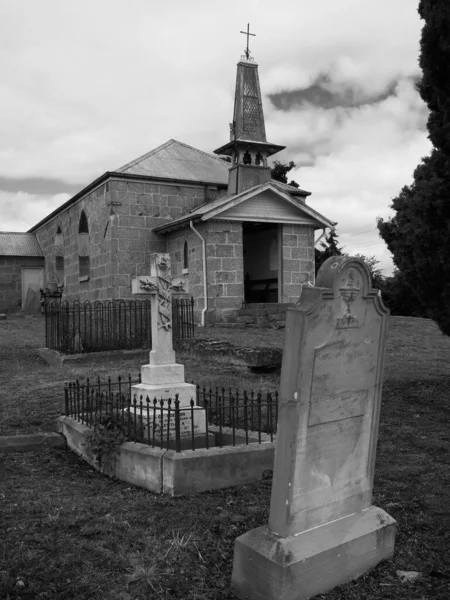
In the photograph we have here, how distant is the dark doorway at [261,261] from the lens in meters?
23.0

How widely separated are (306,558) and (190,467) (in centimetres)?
168

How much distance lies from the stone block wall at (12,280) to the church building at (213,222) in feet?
24.8

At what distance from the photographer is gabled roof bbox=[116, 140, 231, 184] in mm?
22141

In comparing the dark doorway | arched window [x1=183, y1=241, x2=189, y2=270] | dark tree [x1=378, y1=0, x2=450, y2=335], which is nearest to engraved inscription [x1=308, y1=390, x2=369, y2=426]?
dark tree [x1=378, y1=0, x2=450, y2=335]

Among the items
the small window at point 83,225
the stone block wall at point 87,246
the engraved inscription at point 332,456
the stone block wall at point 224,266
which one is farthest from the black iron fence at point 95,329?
the small window at point 83,225

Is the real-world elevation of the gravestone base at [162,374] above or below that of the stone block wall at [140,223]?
below

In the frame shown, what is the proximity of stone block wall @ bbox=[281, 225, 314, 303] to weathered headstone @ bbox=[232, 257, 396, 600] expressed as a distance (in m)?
16.9

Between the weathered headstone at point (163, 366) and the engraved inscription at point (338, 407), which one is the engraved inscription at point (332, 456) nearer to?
the engraved inscription at point (338, 407)

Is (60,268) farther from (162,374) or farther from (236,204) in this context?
(162,374)

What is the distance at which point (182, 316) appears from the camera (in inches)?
573

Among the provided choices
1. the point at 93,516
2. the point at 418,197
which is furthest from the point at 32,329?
the point at 93,516

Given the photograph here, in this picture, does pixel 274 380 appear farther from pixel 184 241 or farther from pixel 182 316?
pixel 184 241

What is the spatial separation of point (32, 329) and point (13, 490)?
1577 cm

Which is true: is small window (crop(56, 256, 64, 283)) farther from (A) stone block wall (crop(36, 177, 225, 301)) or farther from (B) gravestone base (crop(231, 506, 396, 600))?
(B) gravestone base (crop(231, 506, 396, 600))
